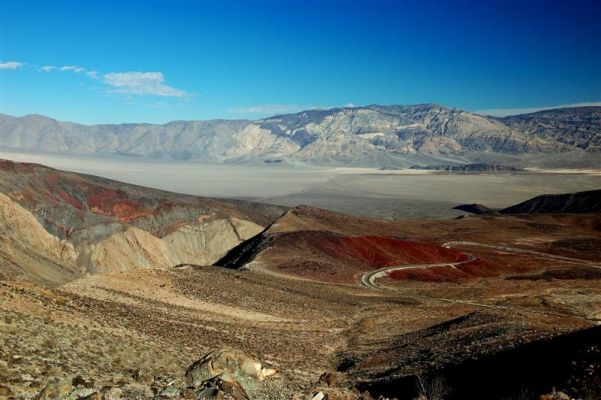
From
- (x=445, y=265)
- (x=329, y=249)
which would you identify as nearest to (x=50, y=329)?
(x=329, y=249)

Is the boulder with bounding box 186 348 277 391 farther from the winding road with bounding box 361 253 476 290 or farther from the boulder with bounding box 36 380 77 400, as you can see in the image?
the winding road with bounding box 361 253 476 290

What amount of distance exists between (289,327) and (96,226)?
185 feet

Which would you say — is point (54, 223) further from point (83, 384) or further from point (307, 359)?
point (83, 384)

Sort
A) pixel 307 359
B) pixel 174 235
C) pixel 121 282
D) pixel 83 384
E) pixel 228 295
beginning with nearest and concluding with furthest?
pixel 83 384 < pixel 307 359 < pixel 121 282 < pixel 228 295 < pixel 174 235

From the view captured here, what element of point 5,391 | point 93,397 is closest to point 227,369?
point 93,397

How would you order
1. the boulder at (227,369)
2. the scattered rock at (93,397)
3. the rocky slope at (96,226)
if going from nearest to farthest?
the scattered rock at (93,397), the boulder at (227,369), the rocky slope at (96,226)

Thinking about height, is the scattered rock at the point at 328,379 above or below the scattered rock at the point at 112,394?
below

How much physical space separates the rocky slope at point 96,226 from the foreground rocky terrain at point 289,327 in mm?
517

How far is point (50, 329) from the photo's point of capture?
60.0ft

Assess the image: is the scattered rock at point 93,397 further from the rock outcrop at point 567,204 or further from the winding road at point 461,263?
the rock outcrop at point 567,204

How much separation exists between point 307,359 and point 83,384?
12510 mm

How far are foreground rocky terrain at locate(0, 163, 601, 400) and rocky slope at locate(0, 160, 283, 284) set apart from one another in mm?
517

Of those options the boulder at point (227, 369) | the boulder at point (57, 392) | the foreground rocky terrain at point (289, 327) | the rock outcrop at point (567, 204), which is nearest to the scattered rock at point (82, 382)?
the foreground rocky terrain at point (289, 327)

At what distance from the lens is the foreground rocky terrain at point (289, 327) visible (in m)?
15.9
